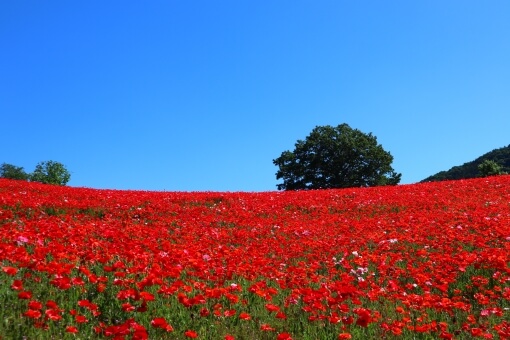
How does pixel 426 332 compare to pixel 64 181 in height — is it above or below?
below

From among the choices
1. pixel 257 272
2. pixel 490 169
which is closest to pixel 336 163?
pixel 490 169

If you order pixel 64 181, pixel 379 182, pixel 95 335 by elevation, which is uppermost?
pixel 64 181

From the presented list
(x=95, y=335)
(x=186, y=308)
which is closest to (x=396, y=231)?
(x=186, y=308)

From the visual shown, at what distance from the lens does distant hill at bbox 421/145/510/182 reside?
204 feet

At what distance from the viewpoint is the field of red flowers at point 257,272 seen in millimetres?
6129

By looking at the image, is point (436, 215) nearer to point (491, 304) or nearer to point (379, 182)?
point (491, 304)

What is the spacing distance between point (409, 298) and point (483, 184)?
1795 cm

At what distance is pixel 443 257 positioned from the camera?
33.1 feet

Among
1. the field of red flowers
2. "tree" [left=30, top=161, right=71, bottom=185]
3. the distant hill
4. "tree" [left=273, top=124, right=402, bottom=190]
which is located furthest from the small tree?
"tree" [left=30, top=161, right=71, bottom=185]

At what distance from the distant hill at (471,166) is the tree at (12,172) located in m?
61.5

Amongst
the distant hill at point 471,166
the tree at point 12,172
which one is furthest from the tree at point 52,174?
the distant hill at point 471,166

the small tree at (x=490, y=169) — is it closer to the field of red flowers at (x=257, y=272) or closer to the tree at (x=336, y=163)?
the tree at (x=336, y=163)

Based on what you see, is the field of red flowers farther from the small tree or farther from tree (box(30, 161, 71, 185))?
tree (box(30, 161, 71, 185))

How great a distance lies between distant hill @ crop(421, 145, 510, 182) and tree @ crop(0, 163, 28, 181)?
202ft
